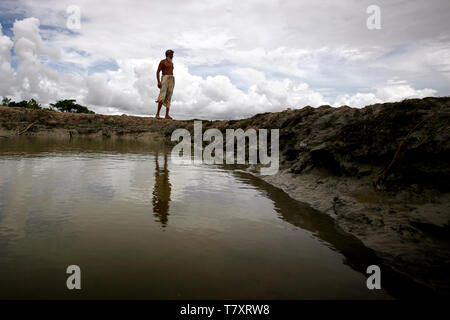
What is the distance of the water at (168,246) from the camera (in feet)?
7.21

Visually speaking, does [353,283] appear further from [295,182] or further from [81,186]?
[81,186]

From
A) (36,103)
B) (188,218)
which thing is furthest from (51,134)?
(188,218)

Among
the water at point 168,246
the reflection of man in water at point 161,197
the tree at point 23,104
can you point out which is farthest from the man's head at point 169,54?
the tree at point 23,104

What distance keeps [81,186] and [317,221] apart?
4.39m

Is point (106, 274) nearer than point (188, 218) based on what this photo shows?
Yes

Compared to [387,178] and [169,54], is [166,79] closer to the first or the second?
[169,54]

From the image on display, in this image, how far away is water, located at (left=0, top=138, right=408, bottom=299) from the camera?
86.5 inches

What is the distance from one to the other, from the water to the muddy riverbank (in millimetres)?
388

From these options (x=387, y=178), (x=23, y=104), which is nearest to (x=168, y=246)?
(x=387, y=178)

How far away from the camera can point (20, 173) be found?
5.95 m

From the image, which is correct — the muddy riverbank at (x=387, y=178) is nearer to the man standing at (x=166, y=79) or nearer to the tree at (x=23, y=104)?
the man standing at (x=166, y=79)

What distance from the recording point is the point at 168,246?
2.88m

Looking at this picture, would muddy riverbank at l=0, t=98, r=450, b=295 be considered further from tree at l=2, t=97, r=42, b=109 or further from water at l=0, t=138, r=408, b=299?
tree at l=2, t=97, r=42, b=109

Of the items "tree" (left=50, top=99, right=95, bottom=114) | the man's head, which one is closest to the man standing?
the man's head
